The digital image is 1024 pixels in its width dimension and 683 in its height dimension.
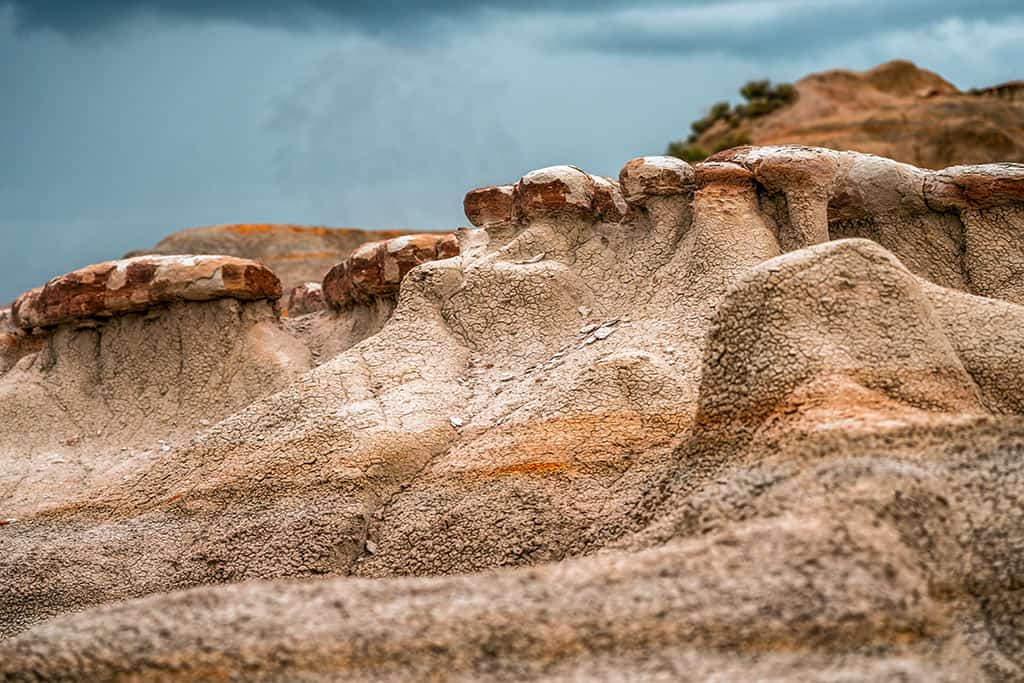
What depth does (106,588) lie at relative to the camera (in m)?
5.80

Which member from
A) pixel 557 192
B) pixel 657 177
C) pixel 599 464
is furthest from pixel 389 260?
pixel 599 464

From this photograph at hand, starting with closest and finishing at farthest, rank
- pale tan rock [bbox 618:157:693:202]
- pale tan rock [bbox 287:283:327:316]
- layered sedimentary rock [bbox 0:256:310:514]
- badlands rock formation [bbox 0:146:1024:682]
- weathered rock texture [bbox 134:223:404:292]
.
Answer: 1. badlands rock formation [bbox 0:146:1024:682]
2. pale tan rock [bbox 618:157:693:202]
3. layered sedimentary rock [bbox 0:256:310:514]
4. pale tan rock [bbox 287:283:327:316]
5. weathered rock texture [bbox 134:223:404:292]

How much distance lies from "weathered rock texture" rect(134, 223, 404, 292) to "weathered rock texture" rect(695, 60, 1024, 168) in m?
11.2

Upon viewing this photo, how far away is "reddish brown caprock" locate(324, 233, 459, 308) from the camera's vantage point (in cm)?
789

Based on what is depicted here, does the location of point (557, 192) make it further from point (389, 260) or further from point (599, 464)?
point (599, 464)

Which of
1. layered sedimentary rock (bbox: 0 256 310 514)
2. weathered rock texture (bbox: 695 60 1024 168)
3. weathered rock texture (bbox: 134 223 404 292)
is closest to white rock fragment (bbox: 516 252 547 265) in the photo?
layered sedimentary rock (bbox: 0 256 310 514)

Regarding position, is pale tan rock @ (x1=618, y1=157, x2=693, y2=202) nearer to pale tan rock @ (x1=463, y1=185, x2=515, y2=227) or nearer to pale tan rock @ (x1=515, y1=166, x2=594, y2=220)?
pale tan rock @ (x1=515, y1=166, x2=594, y2=220)

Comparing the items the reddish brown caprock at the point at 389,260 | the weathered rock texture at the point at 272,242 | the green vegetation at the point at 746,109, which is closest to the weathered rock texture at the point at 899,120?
the green vegetation at the point at 746,109

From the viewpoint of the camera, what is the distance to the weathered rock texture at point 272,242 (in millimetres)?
15883

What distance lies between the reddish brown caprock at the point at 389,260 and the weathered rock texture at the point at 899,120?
1687cm

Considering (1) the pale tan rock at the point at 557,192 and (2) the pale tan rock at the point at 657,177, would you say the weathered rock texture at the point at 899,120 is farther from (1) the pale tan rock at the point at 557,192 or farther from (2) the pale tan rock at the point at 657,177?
(2) the pale tan rock at the point at 657,177

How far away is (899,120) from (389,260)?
20053 millimetres

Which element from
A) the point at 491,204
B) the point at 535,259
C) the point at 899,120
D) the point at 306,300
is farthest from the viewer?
the point at 899,120

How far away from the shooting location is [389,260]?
7.93 m
